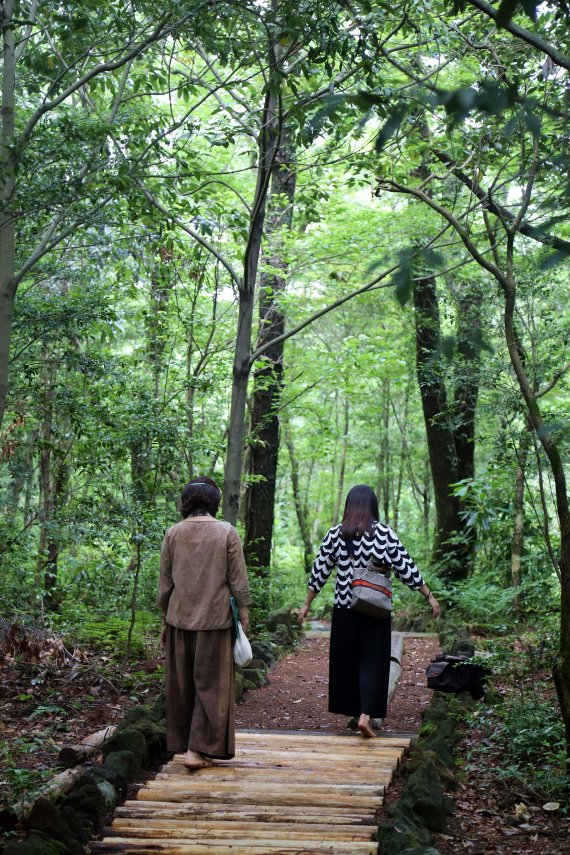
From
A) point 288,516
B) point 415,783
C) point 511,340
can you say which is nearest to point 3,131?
point 511,340

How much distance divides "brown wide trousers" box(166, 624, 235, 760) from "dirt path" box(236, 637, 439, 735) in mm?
1647

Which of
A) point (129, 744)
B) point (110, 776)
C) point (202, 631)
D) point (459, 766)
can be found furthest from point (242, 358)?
point (110, 776)

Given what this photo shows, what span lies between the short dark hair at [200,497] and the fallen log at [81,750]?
160 centimetres

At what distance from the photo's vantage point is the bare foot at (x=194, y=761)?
539cm

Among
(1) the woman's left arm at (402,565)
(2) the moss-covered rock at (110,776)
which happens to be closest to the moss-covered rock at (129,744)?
(2) the moss-covered rock at (110,776)

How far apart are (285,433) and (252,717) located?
14.3 m

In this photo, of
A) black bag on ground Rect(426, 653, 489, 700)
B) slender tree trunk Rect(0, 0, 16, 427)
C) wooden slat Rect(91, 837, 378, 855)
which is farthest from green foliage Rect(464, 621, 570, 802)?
slender tree trunk Rect(0, 0, 16, 427)

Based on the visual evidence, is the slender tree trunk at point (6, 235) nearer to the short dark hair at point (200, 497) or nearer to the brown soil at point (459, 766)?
the short dark hair at point (200, 497)

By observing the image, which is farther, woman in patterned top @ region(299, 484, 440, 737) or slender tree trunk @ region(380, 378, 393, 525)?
slender tree trunk @ region(380, 378, 393, 525)

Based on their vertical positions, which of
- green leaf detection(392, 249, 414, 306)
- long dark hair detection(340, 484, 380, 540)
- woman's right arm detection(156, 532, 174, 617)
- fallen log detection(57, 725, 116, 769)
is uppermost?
green leaf detection(392, 249, 414, 306)

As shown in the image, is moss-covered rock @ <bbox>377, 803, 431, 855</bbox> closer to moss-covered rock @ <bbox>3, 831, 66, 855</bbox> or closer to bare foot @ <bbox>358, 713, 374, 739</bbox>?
moss-covered rock @ <bbox>3, 831, 66, 855</bbox>

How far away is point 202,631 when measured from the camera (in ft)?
18.2

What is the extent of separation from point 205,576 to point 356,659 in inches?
62.9

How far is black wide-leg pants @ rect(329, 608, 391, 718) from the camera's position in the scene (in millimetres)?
6336
